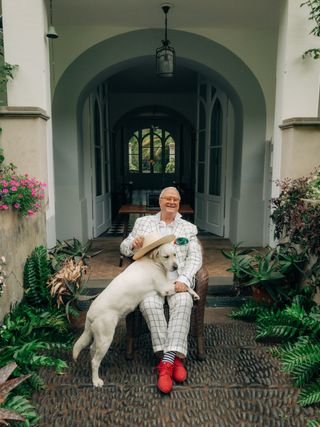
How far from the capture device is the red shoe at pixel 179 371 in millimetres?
2545

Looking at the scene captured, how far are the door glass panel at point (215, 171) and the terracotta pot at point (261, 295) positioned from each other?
3.20m

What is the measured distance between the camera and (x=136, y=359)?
2.85 m

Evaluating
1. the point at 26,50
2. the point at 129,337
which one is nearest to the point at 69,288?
the point at 129,337

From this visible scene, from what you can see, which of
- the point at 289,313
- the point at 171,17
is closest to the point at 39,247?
the point at 289,313

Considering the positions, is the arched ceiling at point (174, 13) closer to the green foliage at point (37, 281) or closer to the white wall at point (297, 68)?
the white wall at point (297, 68)

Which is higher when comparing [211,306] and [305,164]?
[305,164]

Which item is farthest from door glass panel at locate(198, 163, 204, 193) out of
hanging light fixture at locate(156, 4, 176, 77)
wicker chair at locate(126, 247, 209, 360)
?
wicker chair at locate(126, 247, 209, 360)

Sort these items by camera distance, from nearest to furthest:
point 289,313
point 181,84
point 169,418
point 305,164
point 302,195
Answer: point 169,418 < point 289,313 < point 302,195 < point 305,164 < point 181,84

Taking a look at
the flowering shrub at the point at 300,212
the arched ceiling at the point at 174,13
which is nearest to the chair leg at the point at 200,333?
the flowering shrub at the point at 300,212

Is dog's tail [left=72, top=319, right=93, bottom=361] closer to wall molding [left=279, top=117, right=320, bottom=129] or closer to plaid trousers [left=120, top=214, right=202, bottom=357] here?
plaid trousers [left=120, top=214, right=202, bottom=357]

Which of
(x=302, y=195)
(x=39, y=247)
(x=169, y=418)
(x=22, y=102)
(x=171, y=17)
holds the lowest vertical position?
(x=169, y=418)

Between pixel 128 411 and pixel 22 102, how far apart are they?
9.79ft

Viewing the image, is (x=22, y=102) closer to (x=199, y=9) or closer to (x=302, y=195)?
(x=199, y=9)

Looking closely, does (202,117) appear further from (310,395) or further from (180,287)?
(310,395)
